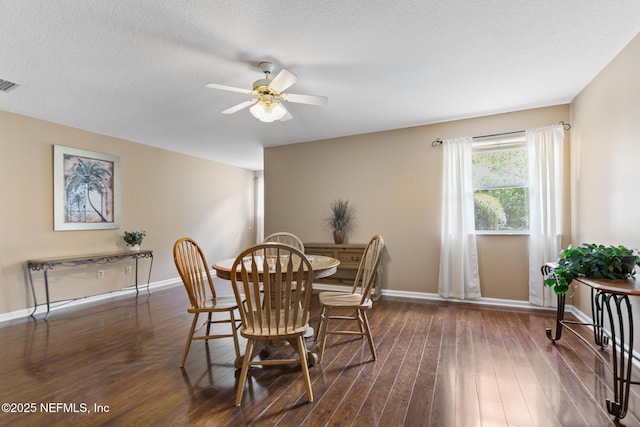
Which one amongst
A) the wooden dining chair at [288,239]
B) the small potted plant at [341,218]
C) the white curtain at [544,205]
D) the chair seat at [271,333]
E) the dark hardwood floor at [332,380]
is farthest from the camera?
the small potted plant at [341,218]

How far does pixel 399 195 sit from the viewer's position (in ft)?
14.7

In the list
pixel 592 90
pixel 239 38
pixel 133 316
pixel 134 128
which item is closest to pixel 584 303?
pixel 592 90

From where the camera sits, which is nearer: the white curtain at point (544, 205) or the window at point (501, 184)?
the white curtain at point (544, 205)

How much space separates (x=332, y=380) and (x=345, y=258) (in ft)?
8.09

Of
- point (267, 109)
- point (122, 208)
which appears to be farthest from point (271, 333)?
A: point (122, 208)

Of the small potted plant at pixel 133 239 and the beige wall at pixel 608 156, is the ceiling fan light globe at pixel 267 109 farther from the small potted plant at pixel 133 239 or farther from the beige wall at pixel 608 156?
the small potted plant at pixel 133 239

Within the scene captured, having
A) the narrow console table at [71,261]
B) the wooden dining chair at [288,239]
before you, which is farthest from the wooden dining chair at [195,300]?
the narrow console table at [71,261]

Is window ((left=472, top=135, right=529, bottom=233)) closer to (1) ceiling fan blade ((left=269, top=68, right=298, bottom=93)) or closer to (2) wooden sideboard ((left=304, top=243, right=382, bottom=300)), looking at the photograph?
(2) wooden sideboard ((left=304, top=243, right=382, bottom=300))

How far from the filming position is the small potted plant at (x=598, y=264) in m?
2.00

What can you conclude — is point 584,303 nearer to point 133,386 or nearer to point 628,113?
point 628,113

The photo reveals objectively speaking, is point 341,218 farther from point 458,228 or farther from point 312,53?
point 312,53

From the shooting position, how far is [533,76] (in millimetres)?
2898

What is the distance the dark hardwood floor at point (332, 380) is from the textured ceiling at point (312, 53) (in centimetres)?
244

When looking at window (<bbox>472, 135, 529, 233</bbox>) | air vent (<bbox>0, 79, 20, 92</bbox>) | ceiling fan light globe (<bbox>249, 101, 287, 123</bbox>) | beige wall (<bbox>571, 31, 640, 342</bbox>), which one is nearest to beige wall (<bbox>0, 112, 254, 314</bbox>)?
air vent (<bbox>0, 79, 20, 92</bbox>)
